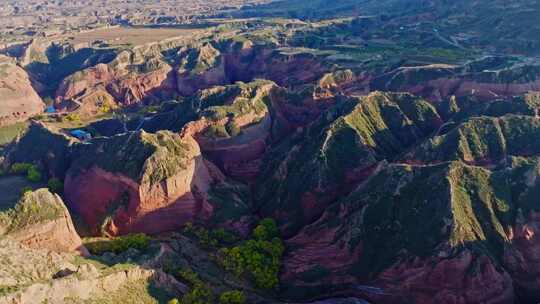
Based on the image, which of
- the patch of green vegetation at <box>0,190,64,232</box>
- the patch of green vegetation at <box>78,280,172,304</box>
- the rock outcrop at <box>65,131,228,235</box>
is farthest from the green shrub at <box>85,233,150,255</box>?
the patch of green vegetation at <box>78,280,172,304</box>

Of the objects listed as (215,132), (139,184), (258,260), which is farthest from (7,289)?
(215,132)

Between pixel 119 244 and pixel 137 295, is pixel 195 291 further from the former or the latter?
pixel 119 244

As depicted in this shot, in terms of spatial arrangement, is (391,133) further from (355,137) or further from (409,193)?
(409,193)

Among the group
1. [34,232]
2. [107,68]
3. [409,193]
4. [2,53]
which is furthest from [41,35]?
[409,193]

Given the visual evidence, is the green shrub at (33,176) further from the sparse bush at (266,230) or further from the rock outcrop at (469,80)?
the rock outcrop at (469,80)

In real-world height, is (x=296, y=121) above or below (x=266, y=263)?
above

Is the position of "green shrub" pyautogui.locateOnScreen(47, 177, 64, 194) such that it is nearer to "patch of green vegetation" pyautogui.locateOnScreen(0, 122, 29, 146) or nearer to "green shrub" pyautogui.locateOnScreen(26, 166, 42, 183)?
"green shrub" pyautogui.locateOnScreen(26, 166, 42, 183)

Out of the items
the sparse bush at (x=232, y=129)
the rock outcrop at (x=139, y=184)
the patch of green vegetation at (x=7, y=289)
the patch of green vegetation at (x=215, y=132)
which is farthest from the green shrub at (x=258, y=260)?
the patch of green vegetation at (x=7, y=289)
